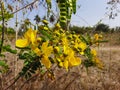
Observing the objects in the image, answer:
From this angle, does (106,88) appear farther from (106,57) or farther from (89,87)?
(106,57)

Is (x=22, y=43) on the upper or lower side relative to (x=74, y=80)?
upper

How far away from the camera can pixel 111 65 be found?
14.6ft

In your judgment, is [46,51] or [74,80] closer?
[46,51]

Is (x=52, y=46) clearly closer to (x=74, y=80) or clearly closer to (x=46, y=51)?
(x=46, y=51)

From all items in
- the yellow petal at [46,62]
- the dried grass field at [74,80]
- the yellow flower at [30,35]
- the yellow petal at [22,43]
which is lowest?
the dried grass field at [74,80]

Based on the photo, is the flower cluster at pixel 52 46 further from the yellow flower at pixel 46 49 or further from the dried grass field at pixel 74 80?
the dried grass field at pixel 74 80

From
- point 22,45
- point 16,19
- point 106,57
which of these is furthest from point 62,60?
point 106,57

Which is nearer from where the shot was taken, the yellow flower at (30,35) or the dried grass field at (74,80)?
the yellow flower at (30,35)

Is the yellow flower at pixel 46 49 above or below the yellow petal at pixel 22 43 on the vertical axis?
below

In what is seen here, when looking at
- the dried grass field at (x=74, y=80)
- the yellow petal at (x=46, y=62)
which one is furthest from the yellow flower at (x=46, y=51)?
the dried grass field at (x=74, y=80)

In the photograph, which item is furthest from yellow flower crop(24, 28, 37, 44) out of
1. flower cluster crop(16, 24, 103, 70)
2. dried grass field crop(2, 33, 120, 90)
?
dried grass field crop(2, 33, 120, 90)

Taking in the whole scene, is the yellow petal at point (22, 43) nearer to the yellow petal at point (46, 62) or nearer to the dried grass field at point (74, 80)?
the yellow petal at point (46, 62)

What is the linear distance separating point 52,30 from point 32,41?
0.21 metres

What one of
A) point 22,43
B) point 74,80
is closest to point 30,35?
point 22,43
